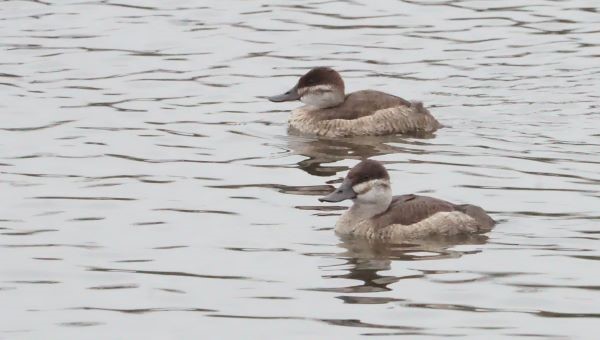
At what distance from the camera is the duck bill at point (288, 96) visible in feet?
74.8

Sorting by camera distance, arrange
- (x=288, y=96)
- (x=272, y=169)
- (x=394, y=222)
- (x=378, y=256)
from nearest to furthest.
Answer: (x=378, y=256)
(x=394, y=222)
(x=272, y=169)
(x=288, y=96)

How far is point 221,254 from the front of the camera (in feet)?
51.0

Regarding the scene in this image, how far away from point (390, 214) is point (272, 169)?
10.7ft

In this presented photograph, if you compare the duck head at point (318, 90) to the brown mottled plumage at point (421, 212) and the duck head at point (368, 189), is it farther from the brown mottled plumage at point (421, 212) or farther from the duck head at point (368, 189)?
the brown mottled plumage at point (421, 212)

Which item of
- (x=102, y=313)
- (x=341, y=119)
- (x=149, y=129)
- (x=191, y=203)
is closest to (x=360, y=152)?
(x=341, y=119)

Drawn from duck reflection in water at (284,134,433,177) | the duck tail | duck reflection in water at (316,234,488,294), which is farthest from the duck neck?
the duck tail

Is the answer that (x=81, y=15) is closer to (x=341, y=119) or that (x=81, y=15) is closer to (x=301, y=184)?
(x=341, y=119)

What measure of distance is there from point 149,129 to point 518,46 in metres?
6.84

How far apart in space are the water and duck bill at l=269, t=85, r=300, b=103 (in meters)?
0.32

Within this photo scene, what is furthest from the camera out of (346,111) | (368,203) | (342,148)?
(346,111)

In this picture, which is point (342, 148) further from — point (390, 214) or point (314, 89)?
point (390, 214)

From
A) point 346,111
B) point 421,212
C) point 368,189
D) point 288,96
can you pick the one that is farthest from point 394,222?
point 288,96

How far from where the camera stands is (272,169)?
64.3ft

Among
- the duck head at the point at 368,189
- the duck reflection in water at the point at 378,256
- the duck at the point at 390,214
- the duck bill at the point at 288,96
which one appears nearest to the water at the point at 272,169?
the duck reflection in water at the point at 378,256
